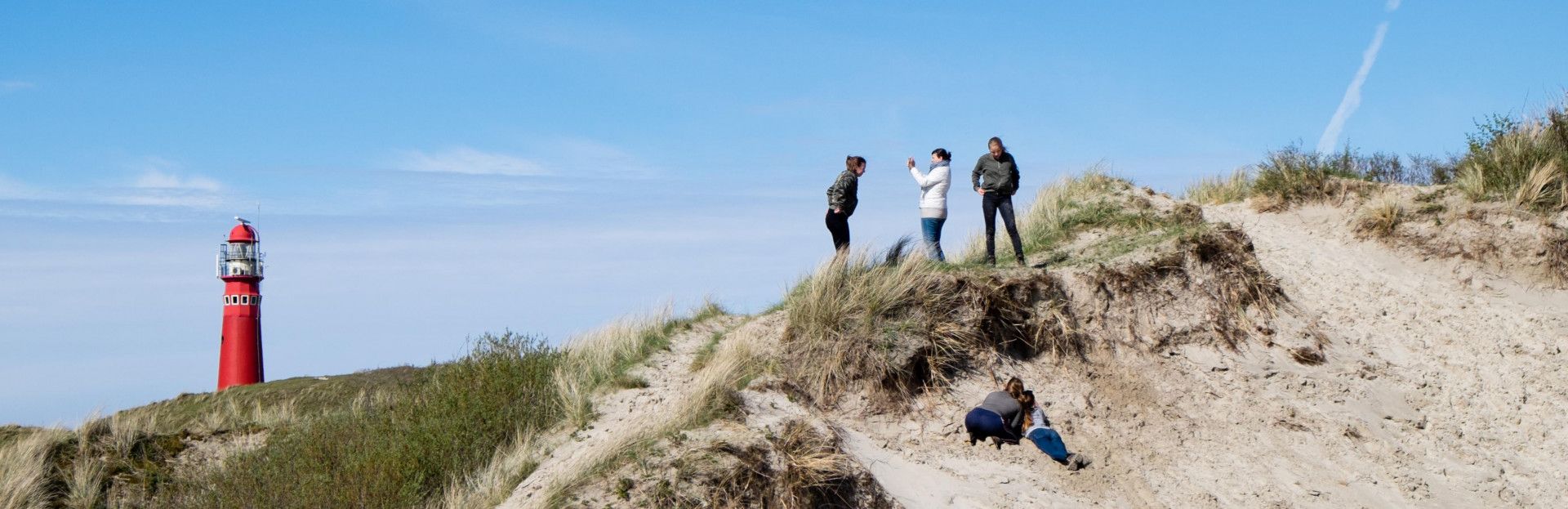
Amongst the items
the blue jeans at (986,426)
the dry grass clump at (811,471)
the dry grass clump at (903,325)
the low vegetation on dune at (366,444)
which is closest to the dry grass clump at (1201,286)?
the dry grass clump at (903,325)

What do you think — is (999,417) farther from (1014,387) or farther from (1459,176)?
(1459,176)

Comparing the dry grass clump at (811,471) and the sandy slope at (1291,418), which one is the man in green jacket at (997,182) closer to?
the sandy slope at (1291,418)

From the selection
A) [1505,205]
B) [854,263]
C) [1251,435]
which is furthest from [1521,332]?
[854,263]

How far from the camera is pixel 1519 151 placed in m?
18.2

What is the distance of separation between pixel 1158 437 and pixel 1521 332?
6222 mm

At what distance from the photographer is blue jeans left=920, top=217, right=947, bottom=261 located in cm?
1441

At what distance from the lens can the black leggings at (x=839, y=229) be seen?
14352mm

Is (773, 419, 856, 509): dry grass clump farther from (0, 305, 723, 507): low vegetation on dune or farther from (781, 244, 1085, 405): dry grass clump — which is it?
(0, 305, 723, 507): low vegetation on dune

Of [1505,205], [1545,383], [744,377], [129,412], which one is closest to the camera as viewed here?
[744,377]

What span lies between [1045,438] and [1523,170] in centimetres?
1067

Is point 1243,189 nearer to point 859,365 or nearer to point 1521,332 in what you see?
point 1521,332

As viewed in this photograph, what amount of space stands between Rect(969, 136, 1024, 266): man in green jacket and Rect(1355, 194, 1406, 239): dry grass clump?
6792mm

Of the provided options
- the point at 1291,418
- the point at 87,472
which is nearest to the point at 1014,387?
the point at 1291,418

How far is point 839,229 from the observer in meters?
14.4
